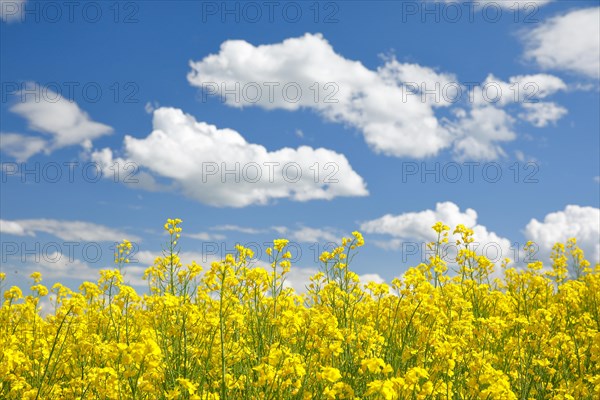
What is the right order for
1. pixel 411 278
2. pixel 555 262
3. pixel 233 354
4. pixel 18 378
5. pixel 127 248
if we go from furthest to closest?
pixel 555 262 < pixel 127 248 < pixel 411 278 < pixel 18 378 < pixel 233 354

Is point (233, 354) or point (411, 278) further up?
point (411, 278)

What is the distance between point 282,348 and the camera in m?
4.11

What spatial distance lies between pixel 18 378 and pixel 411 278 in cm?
358

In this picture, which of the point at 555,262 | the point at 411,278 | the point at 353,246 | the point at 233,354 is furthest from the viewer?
the point at 555,262

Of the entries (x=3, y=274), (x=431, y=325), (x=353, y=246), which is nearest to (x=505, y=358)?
(x=431, y=325)

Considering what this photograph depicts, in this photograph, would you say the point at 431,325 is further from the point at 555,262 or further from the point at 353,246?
the point at 555,262

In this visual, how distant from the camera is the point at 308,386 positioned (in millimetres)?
4457

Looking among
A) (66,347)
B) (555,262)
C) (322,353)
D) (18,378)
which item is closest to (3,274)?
(66,347)

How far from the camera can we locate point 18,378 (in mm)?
4820

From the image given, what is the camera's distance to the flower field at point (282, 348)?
3820mm

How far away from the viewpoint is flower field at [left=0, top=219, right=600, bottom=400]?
150 inches

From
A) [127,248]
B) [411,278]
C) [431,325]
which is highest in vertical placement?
[127,248]

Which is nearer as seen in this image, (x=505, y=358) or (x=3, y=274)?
(x=505, y=358)

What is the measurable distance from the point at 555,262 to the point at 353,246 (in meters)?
5.77
